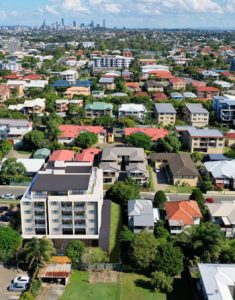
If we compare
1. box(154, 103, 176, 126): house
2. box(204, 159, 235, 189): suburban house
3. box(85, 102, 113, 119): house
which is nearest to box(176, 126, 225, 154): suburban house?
box(204, 159, 235, 189): suburban house

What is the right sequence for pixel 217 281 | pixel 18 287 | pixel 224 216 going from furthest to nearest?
pixel 224 216, pixel 18 287, pixel 217 281

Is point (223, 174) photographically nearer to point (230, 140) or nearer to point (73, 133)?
point (230, 140)

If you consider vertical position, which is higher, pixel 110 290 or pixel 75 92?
pixel 75 92

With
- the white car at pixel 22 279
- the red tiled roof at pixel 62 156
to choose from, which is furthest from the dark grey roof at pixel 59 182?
the red tiled roof at pixel 62 156

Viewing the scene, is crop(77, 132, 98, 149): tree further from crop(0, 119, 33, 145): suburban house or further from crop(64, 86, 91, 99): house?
crop(64, 86, 91, 99): house

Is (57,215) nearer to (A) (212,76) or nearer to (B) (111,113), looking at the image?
(B) (111,113)

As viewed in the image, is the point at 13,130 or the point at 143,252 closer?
the point at 143,252

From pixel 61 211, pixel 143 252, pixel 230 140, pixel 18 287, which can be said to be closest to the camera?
pixel 18 287

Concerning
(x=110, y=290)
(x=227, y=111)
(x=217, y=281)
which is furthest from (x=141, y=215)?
(x=227, y=111)
